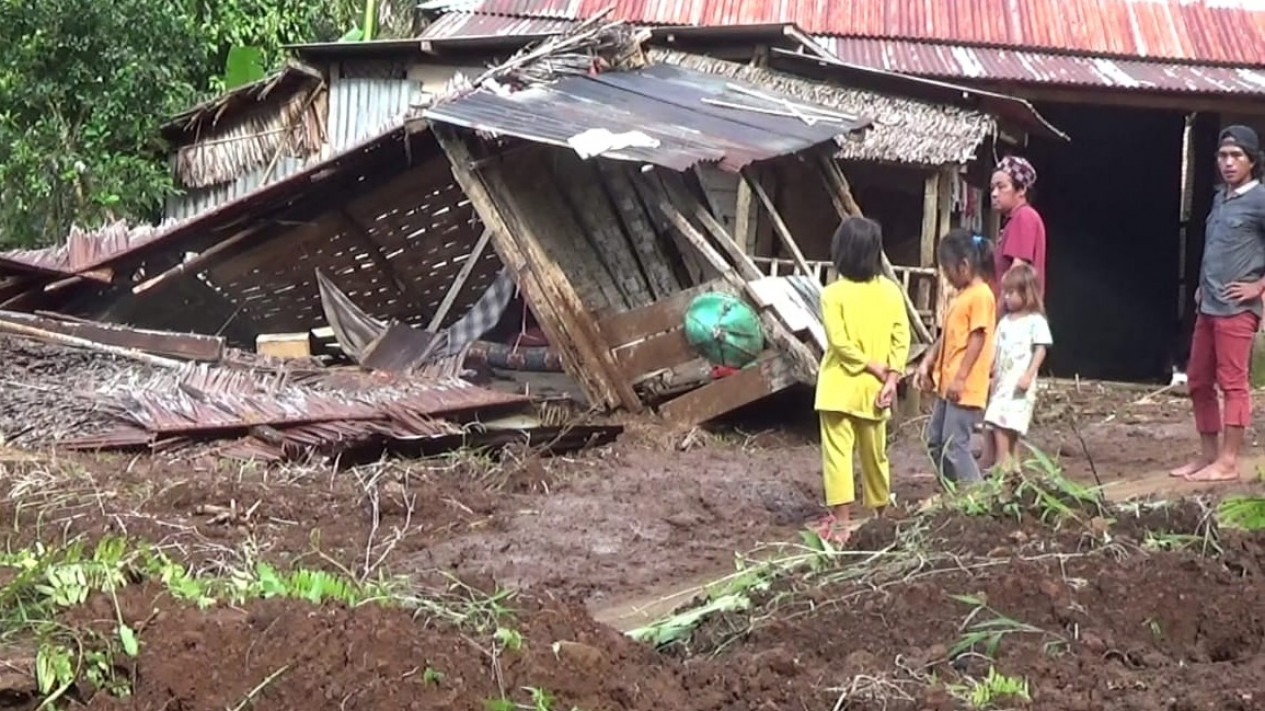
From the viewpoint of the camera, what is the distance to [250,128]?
1495cm

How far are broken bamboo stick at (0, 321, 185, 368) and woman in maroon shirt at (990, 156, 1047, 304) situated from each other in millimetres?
4642

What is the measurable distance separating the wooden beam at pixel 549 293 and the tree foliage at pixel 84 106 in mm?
5416

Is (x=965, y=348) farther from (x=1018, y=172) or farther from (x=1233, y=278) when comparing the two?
(x=1233, y=278)

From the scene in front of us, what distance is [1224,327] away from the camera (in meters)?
7.19

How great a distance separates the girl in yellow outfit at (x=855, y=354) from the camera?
648 centimetres

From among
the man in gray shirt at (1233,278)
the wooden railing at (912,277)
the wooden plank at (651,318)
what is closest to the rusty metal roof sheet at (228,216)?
the wooden plank at (651,318)

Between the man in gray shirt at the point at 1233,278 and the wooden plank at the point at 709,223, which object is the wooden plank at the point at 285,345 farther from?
the man in gray shirt at the point at 1233,278

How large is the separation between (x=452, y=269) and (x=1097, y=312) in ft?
22.0

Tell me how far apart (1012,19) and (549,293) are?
6326 mm

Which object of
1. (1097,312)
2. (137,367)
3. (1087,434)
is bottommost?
(1097,312)

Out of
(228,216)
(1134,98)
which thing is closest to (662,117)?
(228,216)

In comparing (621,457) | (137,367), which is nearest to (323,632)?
(621,457)

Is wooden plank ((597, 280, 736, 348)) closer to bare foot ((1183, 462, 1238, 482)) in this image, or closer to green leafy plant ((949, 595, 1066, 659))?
bare foot ((1183, 462, 1238, 482))

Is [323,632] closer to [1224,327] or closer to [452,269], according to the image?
[1224,327]
